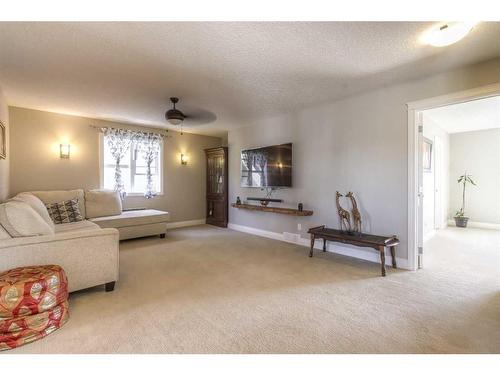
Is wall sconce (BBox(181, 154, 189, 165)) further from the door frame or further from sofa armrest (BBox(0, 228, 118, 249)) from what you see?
the door frame

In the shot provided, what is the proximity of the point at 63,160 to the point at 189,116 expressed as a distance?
251cm

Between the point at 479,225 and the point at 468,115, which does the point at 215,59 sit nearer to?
the point at 468,115

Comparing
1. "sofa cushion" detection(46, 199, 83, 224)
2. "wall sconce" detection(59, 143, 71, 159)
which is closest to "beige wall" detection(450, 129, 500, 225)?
"sofa cushion" detection(46, 199, 83, 224)

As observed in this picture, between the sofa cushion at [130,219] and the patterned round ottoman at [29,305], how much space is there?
7.16ft

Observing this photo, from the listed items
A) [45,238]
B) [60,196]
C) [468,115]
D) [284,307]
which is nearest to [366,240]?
[284,307]

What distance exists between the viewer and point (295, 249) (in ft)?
12.7

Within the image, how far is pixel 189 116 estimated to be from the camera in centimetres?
434

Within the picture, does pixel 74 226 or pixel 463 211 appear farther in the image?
pixel 463 211

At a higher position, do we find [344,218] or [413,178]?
[413,178]

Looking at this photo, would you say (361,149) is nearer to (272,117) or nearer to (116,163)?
(272,117)

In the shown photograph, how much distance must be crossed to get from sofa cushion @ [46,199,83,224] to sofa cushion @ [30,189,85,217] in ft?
0.59

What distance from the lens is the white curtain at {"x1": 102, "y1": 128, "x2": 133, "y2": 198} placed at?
481cm

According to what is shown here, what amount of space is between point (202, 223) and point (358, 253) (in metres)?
4.01
